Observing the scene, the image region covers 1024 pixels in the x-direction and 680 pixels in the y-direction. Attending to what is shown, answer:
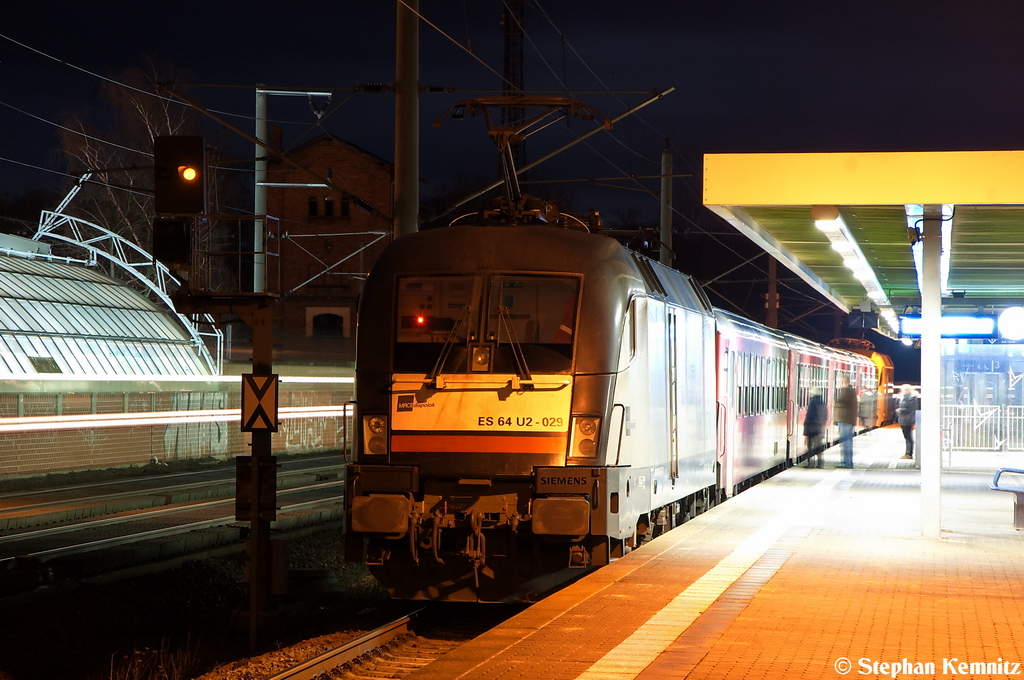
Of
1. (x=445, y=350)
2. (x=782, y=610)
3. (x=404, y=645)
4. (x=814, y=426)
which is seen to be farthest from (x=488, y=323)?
(x=814, y=426)

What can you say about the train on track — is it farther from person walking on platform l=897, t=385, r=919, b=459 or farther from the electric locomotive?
person walking on platform l=897, t=385, r=919, b=459

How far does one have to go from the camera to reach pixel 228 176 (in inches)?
2140

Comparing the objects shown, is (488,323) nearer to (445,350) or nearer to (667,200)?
(445,350)

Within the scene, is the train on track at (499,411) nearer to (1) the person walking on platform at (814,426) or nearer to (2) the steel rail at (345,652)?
(2) the steel rail at (345,652)

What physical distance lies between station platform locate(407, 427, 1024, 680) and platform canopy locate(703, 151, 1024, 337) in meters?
3.53

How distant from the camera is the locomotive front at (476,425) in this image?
10172 mm

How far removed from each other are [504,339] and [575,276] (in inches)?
33.5

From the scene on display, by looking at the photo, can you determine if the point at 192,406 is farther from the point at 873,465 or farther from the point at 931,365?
the point at 931,365

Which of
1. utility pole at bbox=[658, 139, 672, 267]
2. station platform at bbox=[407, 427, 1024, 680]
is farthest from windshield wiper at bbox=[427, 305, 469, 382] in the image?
utility pole at bbox=[658, 139, 672, 267]

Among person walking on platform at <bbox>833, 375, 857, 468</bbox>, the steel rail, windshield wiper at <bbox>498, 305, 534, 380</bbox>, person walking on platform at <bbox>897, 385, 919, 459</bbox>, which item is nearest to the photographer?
the steel rail

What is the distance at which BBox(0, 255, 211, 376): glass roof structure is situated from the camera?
26.6 metres

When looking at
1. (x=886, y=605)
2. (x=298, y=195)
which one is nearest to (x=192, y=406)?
(x=886, y=605)

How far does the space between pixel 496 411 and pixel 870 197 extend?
478cm

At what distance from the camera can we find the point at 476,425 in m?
10.3
